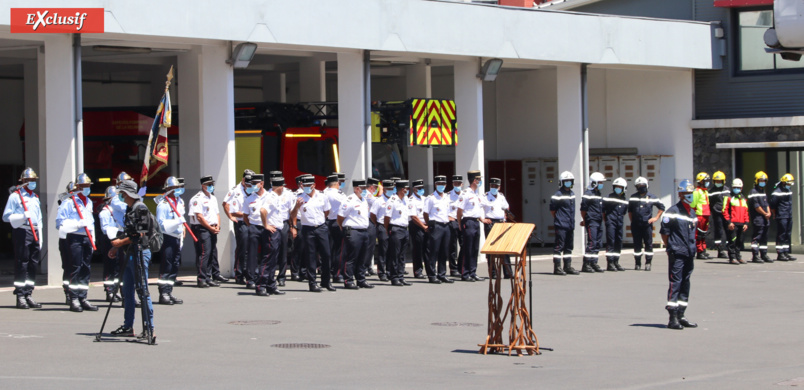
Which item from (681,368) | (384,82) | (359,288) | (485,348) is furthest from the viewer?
(384,82)

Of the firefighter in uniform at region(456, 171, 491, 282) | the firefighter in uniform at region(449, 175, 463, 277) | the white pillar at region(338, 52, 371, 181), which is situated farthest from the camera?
the white pillar at region(338, 52, 371, 181)

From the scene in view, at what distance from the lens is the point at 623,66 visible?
89.6 ft

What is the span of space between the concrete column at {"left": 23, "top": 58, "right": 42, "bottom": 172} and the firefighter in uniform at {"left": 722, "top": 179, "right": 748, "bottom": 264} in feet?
50.6

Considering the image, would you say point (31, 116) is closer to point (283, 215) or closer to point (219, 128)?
point (219, 128)

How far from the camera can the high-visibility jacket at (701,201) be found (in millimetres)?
25359

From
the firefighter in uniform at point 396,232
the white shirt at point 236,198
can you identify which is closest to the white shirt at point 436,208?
the firefighter in uniform at point 396,232

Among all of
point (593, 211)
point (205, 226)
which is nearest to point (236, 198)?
point (205, 226)

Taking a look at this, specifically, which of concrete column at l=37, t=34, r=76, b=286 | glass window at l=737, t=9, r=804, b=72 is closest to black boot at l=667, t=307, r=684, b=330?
concrete column at l=37, t=34, r=76, b=286

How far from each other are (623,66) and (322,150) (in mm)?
7802

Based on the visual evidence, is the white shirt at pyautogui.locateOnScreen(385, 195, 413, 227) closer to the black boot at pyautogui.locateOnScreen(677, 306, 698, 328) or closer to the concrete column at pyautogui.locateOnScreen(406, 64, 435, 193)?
the black boot at pyautogui.locateOnScreen(677, 306, 698, 328)

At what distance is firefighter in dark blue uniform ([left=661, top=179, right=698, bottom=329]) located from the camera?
14.2 meters

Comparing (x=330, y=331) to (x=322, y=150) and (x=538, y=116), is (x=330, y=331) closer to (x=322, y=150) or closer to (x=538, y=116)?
(x=322, y=150)

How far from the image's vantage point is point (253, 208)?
60.3 feet

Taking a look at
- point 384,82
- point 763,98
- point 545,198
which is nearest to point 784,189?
point 763,98
